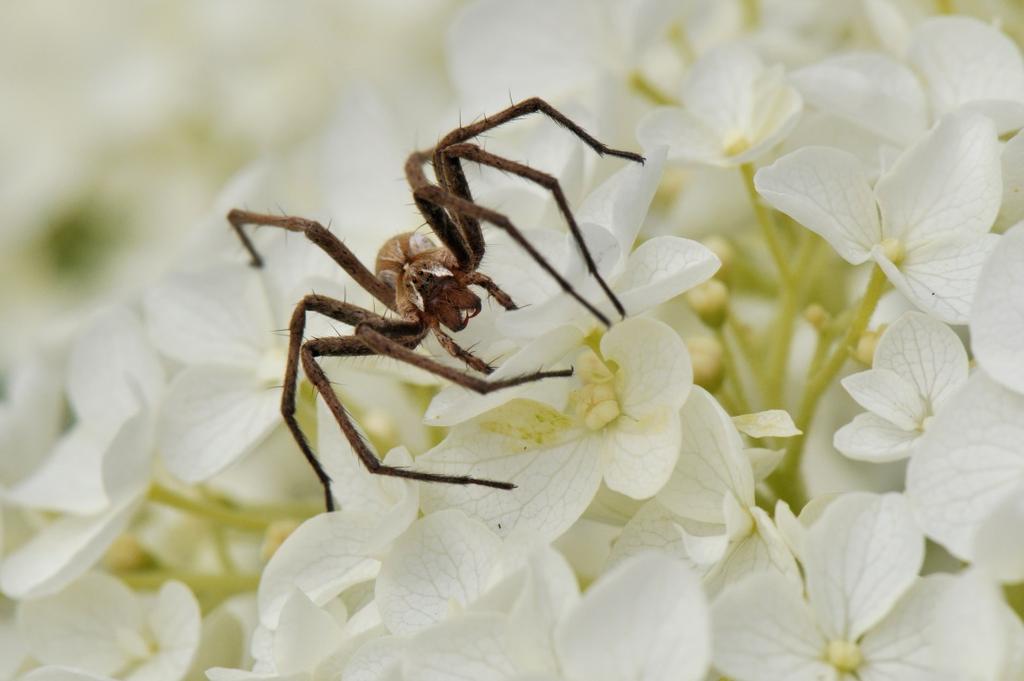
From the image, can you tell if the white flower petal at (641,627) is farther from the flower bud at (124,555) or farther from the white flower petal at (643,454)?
the flower bud at (124,555)

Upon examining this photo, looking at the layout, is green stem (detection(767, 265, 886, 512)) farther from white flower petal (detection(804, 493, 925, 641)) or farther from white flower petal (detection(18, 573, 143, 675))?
white flower petal (detection(18, 573, 143, 675))

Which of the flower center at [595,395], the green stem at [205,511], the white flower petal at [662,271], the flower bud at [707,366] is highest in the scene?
the white flower petal at [662,271]

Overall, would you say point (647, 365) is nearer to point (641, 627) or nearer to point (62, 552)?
point (641, 627)

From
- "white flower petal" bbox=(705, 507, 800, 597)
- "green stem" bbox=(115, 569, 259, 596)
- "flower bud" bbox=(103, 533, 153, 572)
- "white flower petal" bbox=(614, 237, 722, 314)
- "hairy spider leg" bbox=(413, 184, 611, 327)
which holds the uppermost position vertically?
"hairy spider leg" bbox=(413, 184, 611, 327)

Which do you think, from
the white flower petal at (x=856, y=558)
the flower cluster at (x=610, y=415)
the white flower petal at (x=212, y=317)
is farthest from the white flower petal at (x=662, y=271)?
the white flower petal at (x=212, y=317)

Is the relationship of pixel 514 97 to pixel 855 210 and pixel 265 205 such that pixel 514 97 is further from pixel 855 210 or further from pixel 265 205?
pixel 855 210

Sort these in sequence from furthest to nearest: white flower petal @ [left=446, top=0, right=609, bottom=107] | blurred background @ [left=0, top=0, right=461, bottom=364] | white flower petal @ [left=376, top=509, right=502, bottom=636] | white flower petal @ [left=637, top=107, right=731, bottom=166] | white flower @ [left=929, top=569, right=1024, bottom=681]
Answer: blurred background @ [left=0, top=0, right=461, bottom=364], white flower petal @ [left=446, top=0, right=609, bottom=107], white flower petal @ [left=637, top=107, right=731, bottom=166], white flower petal @ [left=376, top=509, right=502, bottom=636], white flower @ [left=929, top=569, right=1024, bottom=681]

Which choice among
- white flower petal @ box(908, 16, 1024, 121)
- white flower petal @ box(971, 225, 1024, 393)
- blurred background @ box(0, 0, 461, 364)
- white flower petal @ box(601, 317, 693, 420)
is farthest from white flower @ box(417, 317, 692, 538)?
blurred background @ box(0, 0, 461, 364)

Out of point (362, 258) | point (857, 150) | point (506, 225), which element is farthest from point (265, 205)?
point (857, 150)
